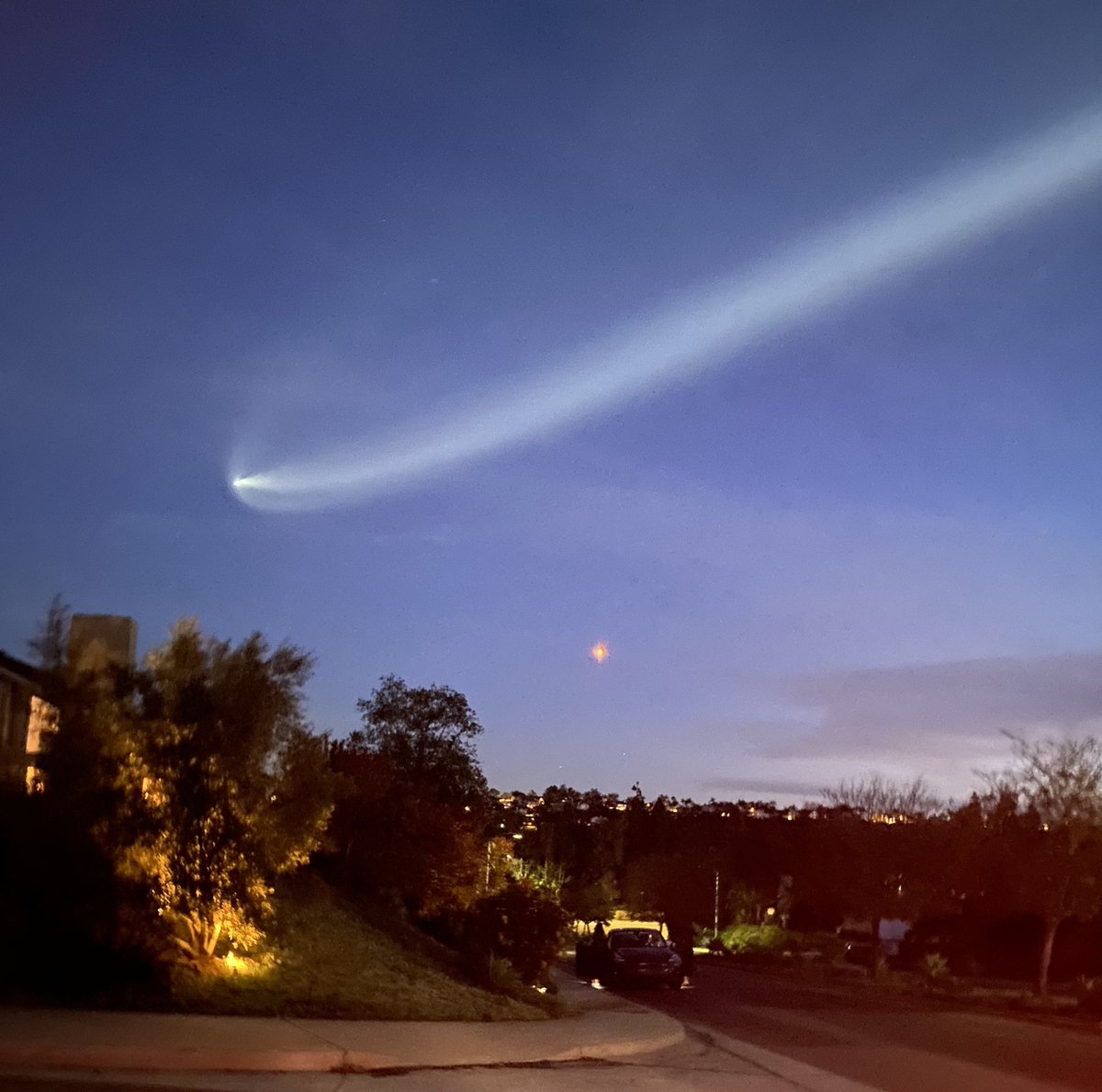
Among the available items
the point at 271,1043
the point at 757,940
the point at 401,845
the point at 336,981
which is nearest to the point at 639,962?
the point at 401,845

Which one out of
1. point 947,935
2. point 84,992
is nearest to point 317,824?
point 84,992

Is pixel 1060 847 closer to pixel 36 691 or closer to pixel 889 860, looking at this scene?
pixel 889 860

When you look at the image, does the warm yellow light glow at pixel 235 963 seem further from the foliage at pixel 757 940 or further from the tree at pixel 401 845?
the foliage at pixel 757 940

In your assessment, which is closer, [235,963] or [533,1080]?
[533,1080]

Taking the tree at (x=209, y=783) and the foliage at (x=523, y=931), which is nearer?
the tree at (x=209, y=783)

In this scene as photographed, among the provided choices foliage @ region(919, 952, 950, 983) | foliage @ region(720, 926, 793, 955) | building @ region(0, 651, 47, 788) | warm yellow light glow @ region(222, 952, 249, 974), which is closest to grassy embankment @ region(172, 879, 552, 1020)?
warm yellow light glow @ region(222, 952, 249, 974)

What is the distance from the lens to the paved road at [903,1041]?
14938 millimetres

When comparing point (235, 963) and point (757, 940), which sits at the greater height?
point (235, 963)

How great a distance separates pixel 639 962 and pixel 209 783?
17354 millimetres

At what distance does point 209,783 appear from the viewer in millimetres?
16156

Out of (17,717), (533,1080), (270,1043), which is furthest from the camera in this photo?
(17,717)

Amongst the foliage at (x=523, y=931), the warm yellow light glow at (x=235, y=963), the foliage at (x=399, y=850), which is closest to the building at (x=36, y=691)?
the warm yellow light glow at (x=235, y=963)

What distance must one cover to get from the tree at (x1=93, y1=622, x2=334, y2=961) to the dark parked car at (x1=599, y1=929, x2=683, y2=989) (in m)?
15.3

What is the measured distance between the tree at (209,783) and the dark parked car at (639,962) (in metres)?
15.3
